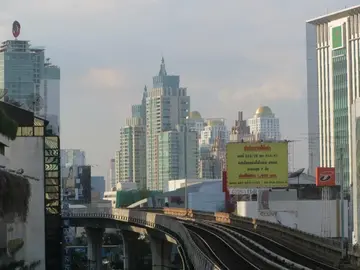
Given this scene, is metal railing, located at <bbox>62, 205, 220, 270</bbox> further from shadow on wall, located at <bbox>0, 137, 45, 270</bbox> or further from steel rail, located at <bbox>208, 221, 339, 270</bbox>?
shadow on wall, located at <bbox>0, 137, 45, 270</bbox>

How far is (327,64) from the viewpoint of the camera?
18862 cm

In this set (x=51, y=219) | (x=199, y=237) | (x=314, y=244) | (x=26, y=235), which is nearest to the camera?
(x=314, y=244)

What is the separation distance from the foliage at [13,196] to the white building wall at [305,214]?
42674 mm

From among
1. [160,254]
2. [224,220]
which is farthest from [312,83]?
[160,254]

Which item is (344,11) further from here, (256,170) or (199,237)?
(199,237)

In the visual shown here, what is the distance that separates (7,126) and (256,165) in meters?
42.5

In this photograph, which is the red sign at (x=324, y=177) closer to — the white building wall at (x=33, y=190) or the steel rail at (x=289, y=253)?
the steel rail at (x=289, y=253)

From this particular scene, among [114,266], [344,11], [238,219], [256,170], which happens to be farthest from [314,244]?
[344,11]

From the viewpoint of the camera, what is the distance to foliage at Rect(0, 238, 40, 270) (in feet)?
233

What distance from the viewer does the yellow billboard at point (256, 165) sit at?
112688 mm

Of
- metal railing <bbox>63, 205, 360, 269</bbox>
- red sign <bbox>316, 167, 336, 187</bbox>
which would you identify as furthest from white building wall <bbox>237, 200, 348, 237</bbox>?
metal railing <bbox>63, 205, 360, 269</bbox>

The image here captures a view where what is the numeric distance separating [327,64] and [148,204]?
42.6 meters

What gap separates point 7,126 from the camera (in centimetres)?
7681

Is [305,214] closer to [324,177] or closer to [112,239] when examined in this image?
[324,177]
